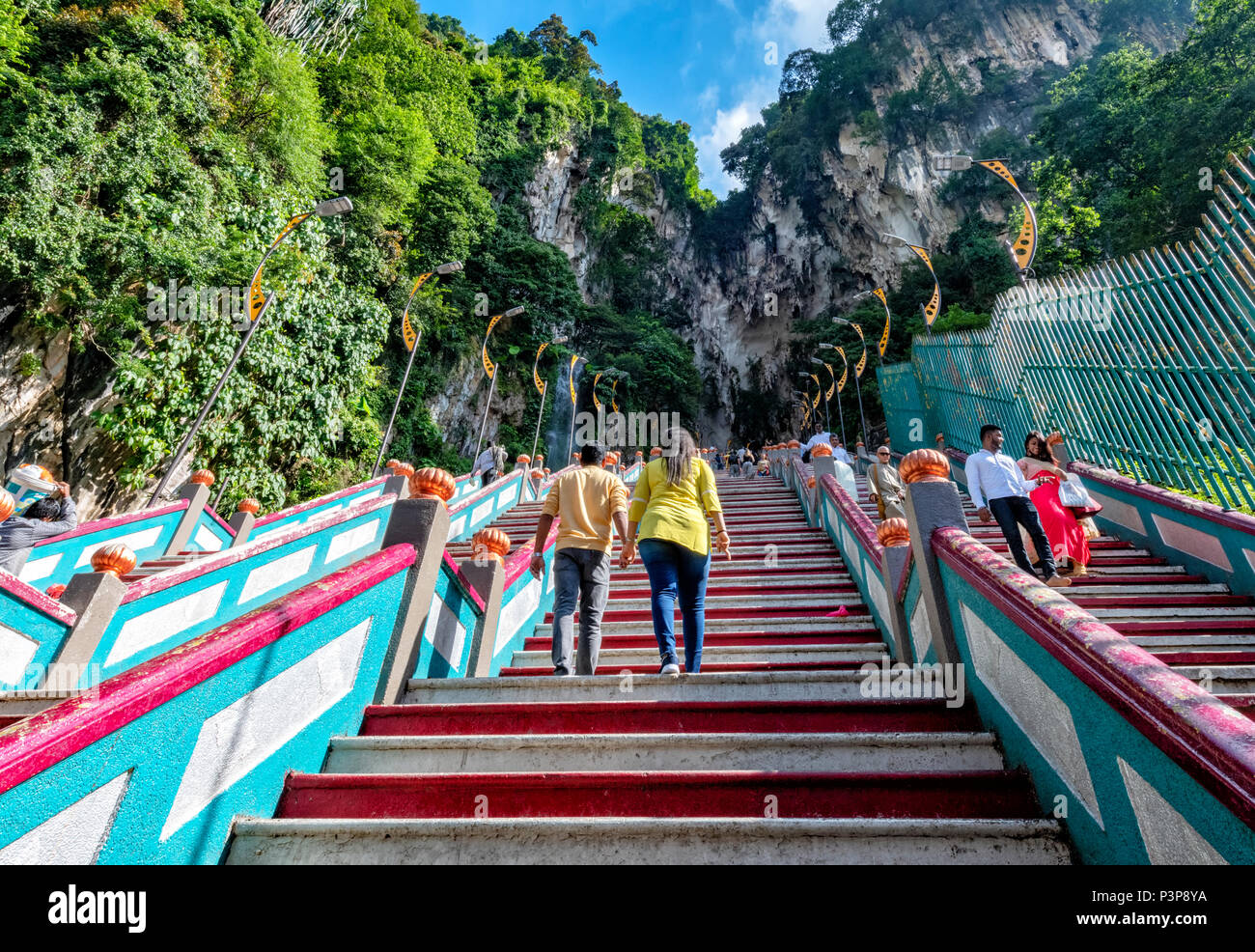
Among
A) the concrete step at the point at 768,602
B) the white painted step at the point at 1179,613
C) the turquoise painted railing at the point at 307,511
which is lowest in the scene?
the white painted step at the point at 1179,613

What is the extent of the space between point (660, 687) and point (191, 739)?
2.12 meters

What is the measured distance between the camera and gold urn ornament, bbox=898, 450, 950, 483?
354cm

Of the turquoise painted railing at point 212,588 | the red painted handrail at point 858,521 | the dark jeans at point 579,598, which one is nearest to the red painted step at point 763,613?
the red painted handrail at point 858,521

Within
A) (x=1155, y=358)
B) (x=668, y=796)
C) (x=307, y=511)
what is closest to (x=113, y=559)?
(x=668, y=796)

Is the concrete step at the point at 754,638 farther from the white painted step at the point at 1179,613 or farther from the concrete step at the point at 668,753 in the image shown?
the concrete step at the point at 668,753

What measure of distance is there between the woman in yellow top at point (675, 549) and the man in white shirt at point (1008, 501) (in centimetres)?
262

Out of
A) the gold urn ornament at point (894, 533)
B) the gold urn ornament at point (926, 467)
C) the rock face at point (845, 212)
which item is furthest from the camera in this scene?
the rock face at point (845, 212)

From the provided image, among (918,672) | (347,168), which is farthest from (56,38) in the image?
(918,672)

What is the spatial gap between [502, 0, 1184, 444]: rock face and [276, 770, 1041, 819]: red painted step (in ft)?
117

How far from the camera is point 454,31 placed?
40.4 meters

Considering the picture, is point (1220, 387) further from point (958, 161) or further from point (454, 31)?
point (454, 31)

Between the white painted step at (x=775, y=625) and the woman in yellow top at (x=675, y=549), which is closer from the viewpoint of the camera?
the woman in yellow top at (x=675, y=549)

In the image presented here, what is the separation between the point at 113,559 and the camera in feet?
15.3

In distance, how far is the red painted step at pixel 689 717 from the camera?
291 cm
